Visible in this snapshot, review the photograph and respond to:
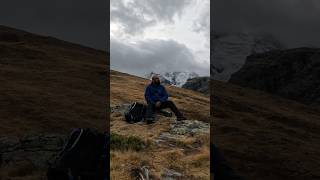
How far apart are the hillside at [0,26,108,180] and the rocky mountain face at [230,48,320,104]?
7313cm

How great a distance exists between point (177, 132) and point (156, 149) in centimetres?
178

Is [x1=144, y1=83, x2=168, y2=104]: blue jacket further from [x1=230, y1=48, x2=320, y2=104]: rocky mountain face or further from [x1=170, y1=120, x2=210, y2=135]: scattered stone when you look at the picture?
[x1=230, y1=48, x2=320, y2=104]: rocky mountain face

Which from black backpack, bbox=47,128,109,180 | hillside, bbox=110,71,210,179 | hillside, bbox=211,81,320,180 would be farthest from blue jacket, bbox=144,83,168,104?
hillside, bbox=211,81,320,180

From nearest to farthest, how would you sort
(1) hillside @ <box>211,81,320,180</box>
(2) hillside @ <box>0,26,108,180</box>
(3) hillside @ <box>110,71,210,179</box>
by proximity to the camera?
(3) hillside @ <box>110,71,210,179</box> < (2) hillside @ <box>0,26,108,180</box> < (1) hillside @ <box>211,81,320,180</box>

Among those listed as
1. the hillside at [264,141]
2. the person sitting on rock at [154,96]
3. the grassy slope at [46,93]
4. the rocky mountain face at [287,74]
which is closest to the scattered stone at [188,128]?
the person sitting on rock at [154,96]

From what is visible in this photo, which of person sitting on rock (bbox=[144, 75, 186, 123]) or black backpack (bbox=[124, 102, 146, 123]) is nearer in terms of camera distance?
person sitting on rock (bbox=[144, 75, 186, 123])

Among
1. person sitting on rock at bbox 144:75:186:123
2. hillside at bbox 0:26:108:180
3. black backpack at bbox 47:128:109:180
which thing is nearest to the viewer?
black backpack at bbox 47:128:109:180

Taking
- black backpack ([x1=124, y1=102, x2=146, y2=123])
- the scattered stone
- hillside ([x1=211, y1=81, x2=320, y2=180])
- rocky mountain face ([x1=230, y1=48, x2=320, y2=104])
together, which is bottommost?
hillside ([x1=211, y1=81, x2=320, y2=180])

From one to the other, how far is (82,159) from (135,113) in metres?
4.90

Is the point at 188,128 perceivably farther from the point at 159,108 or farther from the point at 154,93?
the point at 154,93

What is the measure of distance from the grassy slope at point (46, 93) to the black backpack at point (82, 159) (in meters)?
16.7

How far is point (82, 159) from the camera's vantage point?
662 inches

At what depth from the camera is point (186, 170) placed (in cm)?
1709

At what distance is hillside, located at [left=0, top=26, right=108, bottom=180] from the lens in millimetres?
19766
